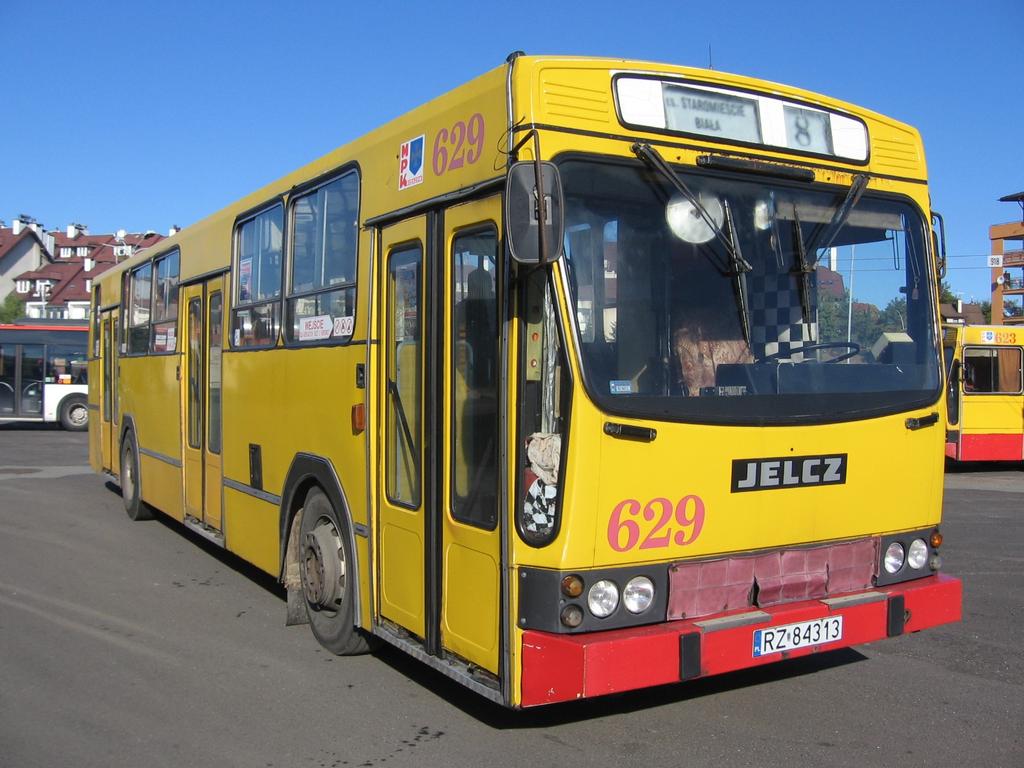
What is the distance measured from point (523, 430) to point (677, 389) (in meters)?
0.72

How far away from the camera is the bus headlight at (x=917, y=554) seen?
5.15 m

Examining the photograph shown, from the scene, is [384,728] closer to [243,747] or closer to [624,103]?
[243,747]

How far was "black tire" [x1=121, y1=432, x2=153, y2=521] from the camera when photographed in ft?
37.7

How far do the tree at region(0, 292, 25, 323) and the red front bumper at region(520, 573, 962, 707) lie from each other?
75314mm

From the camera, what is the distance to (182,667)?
6.10 m

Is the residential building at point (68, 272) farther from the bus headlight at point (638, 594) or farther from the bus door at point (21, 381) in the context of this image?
the bus headlight at point (638, 594)

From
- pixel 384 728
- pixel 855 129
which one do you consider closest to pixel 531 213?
pixel 855 129

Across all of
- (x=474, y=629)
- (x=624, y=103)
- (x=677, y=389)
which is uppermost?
(x=624, y=103)

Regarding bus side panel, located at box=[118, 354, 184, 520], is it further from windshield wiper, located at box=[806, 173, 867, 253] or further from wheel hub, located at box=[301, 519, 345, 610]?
windshield wiper, located at box=[806, 173, 867, 253]

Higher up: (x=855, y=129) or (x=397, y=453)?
(x=855, y=129)

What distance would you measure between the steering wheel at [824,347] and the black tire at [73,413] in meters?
26.6

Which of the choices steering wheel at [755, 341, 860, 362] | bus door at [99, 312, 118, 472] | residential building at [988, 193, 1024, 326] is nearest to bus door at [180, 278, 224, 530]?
bus door at [99, 312, 118, 472]

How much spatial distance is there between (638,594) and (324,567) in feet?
8.03

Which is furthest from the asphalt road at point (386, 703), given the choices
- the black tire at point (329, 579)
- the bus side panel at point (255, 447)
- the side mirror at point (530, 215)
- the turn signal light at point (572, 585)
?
the side mirror at point (530, 215)
